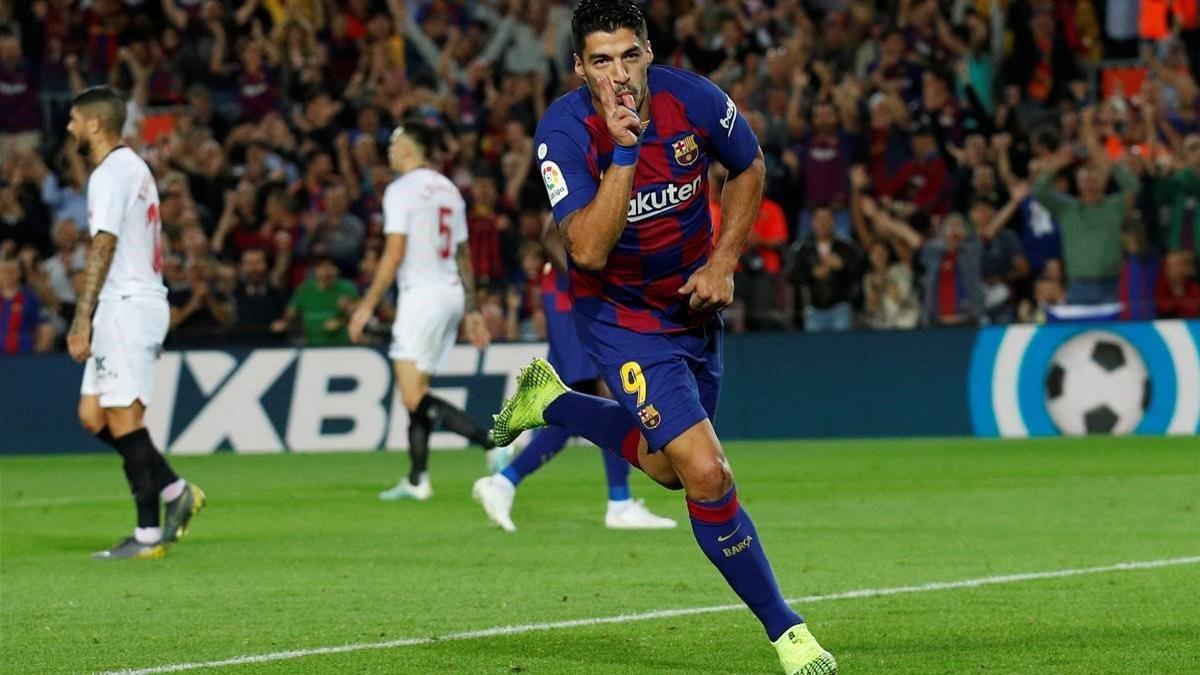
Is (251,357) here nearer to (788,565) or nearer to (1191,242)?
(1191,242)

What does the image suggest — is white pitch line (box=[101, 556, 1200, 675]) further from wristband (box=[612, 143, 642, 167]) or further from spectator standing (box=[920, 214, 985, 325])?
spectator standing (box=[920, 214, 985, 325])

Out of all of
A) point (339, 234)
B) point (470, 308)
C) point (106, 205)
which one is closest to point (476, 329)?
point (470, 308)

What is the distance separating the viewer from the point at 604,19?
253 inches

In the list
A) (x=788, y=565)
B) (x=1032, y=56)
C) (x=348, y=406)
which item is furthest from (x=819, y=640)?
(x=1032, y=56)

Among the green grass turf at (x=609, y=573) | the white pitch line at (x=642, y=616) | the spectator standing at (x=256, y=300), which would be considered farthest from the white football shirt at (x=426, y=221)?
the spectator standing at (x=256, y=300)

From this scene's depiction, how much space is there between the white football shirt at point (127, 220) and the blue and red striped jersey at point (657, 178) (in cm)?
437

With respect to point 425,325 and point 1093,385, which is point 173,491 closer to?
point 425,325

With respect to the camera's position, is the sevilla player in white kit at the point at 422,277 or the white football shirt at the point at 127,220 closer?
the white football shirt at the point at 127,220

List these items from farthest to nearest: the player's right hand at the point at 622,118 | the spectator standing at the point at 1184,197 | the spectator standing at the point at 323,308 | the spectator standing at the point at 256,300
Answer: the spectator standing at the point at 256,300 < the spectator standing at the point at 323,308 < the spectator standing at the point at 1184,197 < the player's right hand at the point at 622,118

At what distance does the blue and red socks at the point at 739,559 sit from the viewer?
21.5 feet

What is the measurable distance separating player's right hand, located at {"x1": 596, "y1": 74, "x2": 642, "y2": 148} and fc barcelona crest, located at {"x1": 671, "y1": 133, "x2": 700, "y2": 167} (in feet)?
1.47

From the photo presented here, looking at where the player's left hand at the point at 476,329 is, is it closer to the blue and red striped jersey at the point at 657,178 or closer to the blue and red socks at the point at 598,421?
the blue and red socks at the point at 598,421

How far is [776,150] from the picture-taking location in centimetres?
2153

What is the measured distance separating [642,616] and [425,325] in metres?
6.29
